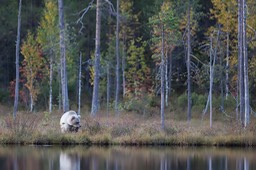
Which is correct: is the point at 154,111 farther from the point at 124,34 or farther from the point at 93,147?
the point at 93,147

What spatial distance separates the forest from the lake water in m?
15.3

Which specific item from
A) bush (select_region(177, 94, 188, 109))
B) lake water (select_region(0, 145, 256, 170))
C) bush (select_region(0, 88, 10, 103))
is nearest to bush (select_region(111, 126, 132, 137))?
lake water (select_region(0, 145, 256, 170))

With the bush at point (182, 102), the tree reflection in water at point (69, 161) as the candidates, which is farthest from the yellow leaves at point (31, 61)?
the tree reflection in water at point (69, 161)

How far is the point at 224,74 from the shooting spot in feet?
137

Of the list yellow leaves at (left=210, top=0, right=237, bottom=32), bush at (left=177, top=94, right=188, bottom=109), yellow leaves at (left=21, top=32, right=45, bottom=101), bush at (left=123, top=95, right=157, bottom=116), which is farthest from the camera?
yellow leaves at (left=21, top=32, right=45, bottom=101)

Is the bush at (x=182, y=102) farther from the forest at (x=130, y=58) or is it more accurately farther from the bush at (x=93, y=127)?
the bush at (x=93, y=127)

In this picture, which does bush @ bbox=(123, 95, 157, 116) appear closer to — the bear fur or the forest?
the forest

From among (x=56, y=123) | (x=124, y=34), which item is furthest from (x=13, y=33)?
(x=56, y=123)

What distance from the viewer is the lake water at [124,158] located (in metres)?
18.6

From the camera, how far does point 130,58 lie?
47969 mm

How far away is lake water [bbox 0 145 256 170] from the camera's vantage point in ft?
61.0

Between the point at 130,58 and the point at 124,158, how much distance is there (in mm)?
27837

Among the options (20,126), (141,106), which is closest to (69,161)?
(20,126)

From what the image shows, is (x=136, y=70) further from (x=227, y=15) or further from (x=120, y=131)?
(x=120, y=131)
